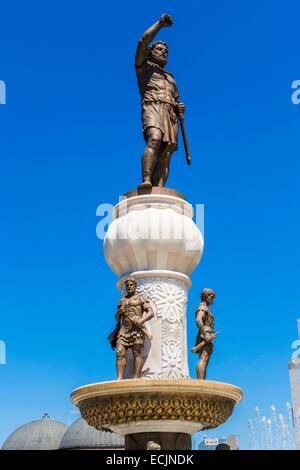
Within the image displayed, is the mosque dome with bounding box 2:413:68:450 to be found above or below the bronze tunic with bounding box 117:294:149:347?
above

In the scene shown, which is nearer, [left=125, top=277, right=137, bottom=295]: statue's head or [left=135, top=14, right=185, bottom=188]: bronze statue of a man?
[left=125, top=277, right=137, bottom=295]: statue's head

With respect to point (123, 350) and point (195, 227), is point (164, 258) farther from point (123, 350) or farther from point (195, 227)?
point (123, 350)

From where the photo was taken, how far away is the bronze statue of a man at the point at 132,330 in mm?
10758

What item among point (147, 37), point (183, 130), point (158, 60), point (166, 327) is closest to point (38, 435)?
point (183, 130)

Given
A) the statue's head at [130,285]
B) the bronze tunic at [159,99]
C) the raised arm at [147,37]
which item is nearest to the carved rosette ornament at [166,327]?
the statue's head at [130,285]

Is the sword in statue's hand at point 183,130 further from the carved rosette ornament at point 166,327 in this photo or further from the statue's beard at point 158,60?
the carved rosette ornament at point 166,327

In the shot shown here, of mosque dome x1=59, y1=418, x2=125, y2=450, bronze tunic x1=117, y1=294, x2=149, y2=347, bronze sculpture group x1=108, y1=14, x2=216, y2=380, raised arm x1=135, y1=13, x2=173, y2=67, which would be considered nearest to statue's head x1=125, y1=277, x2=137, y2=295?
bronze sculpture group x1=108, y1=14, x2=216, y2=380

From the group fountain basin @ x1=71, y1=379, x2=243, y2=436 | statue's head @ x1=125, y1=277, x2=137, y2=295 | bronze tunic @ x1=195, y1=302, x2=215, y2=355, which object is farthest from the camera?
bronze tunic @ x1=195, y1=302, x2=215, y2=355

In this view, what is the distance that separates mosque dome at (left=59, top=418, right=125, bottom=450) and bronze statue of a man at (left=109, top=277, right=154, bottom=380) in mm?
53368

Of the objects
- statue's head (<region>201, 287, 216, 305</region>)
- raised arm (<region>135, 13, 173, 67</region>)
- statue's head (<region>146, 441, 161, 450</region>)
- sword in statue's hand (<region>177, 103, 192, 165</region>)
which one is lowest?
statue's head (<region>146, 441, 161, 450</region>)

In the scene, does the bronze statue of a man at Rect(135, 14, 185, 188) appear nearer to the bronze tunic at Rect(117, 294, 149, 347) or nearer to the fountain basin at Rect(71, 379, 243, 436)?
the bronze tunic at Rect(117, 294, 149, 347)

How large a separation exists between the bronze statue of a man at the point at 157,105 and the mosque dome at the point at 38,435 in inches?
2495

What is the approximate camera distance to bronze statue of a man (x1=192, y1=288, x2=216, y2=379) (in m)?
11.3
